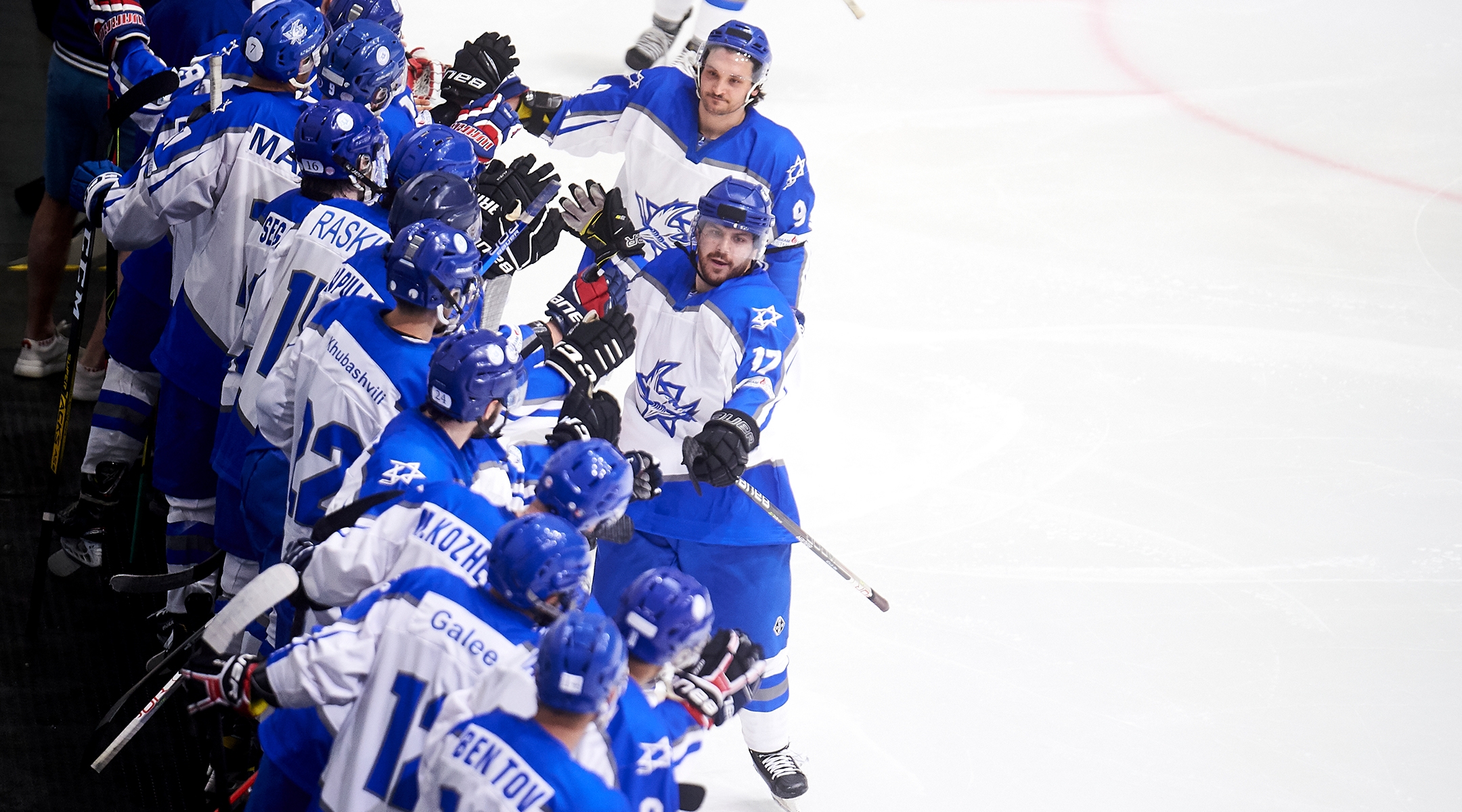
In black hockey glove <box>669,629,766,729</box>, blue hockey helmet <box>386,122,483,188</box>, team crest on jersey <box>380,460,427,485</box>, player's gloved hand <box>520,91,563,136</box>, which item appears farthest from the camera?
player's gloved hand <box>520,91,563,136</box>

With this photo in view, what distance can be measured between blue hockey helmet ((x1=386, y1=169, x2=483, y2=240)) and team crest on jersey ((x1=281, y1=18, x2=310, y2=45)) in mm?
664

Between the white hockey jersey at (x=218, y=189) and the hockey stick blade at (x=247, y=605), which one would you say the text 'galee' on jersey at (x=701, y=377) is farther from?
the hockey stick blade at (x=247, y=605)

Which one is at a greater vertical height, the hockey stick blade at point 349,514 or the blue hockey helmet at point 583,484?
the blue hockey helmet at point 583,484

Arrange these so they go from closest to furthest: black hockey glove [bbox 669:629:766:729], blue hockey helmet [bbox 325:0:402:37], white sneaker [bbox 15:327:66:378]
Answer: black hockey glove [bbox 669:629:766:729]
blue hockey helmet [bbox 325:0:402:37]
white sneaker [bbox 15:327:66:378]

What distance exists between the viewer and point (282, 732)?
259 centimetres

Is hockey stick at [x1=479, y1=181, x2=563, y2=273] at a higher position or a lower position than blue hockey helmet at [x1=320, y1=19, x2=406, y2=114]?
lower

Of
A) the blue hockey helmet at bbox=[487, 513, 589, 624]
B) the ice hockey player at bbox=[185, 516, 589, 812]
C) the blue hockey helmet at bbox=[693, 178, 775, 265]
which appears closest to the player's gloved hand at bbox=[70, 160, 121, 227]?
the blue hockey helmet at bbox=[693, 178, 775, 265]

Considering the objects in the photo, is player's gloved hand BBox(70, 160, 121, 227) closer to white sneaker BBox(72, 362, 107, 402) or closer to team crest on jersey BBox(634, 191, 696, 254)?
white sneaker BBox(72, 362, 107, 402)

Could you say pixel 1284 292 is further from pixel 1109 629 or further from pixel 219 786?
pixel 219 786

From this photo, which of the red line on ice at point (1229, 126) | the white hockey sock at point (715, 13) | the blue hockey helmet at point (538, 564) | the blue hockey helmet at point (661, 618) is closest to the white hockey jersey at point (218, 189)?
the blue hockey helmet at point (538, 564)

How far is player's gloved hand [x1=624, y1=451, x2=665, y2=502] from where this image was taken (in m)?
3.41

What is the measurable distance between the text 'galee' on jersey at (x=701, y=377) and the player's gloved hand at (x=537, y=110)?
881 mm

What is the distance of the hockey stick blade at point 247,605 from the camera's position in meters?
2.56

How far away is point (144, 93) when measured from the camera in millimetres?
4273
